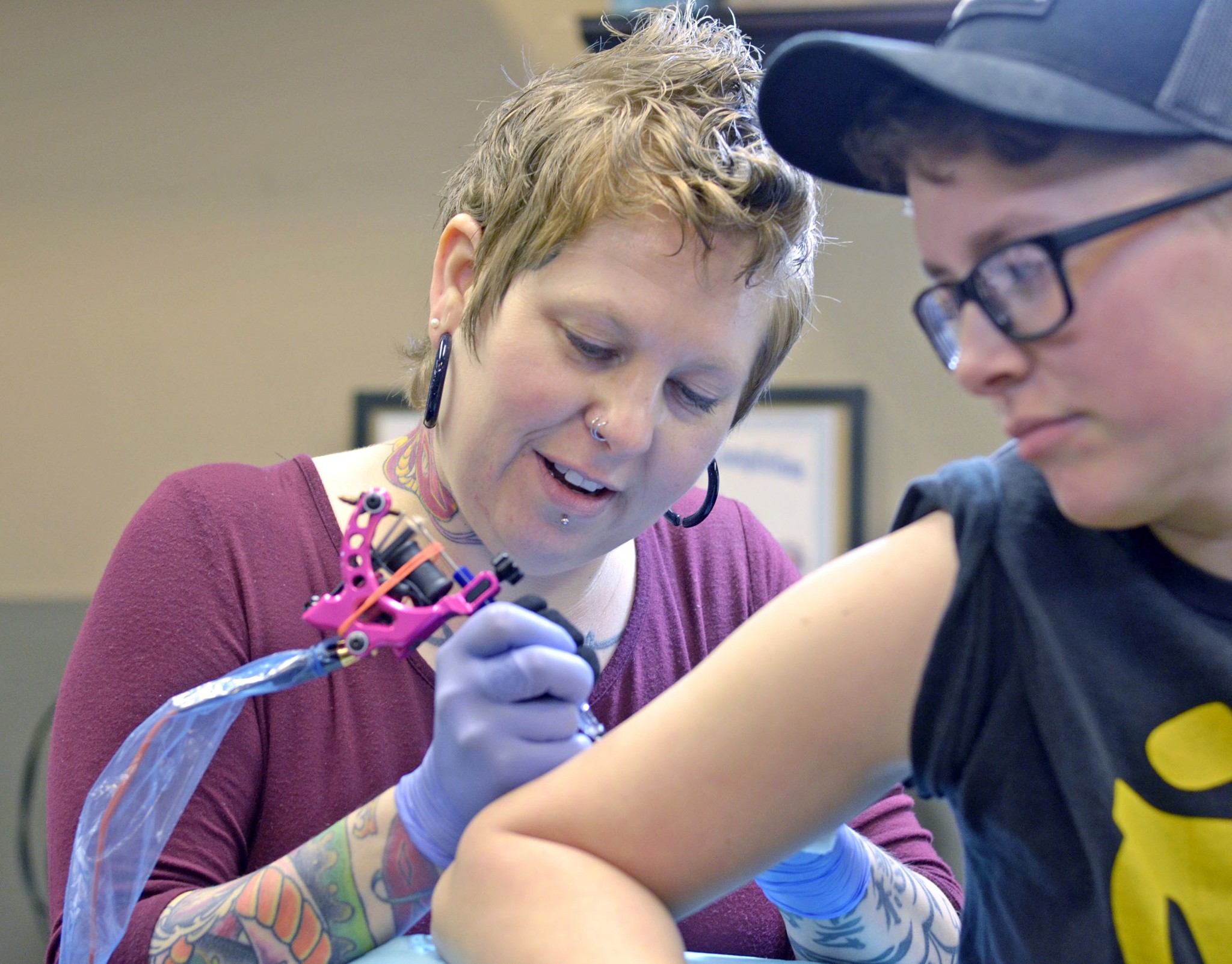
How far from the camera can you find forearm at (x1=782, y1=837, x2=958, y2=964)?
3.51ft

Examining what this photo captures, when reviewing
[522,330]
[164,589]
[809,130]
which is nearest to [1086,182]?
[809,130]

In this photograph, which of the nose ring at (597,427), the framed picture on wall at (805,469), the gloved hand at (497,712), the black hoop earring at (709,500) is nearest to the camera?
the gloved hand at (497,712)

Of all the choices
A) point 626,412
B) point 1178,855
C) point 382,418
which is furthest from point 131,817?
point 382,418

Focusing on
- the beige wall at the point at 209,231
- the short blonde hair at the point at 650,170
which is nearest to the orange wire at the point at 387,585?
the short blonde hair at the point at 650,170

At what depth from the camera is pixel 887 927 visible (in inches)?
42.5

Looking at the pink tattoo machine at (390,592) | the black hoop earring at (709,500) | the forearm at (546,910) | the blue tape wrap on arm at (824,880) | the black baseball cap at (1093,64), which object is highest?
the black baseball cap at (1093,64)

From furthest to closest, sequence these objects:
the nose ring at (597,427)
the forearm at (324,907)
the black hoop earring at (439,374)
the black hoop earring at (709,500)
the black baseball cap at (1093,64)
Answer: the black hoop earring at (709,500) < the black hoop earring at (439,374) < the nose ring at (597,427) < the forearm at (324,907) < the black baseball cap at (1093,64)

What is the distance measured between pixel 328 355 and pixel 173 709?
1.73 meters

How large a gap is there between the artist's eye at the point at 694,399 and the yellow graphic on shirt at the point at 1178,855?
580mm

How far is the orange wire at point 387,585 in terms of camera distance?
2.89ft

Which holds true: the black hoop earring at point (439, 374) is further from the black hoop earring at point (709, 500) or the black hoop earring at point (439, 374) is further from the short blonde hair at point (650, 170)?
the black hoop earring at point (709, 500)

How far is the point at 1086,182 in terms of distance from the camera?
2.06ft

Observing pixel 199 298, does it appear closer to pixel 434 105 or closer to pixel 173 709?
pixel 434 105

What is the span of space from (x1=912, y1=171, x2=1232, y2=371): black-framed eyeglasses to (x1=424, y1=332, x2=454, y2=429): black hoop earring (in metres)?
0.66
